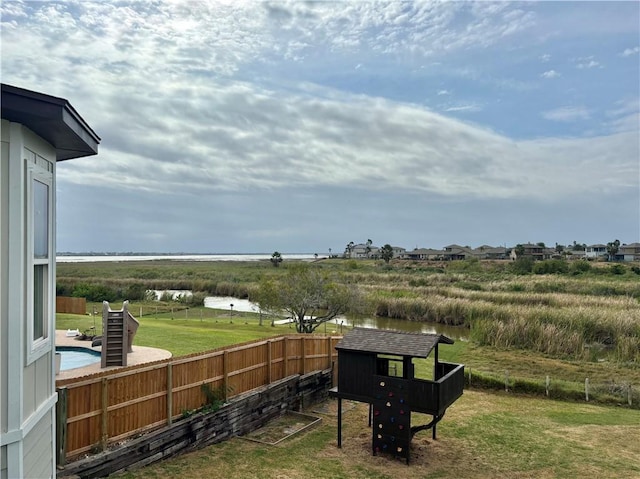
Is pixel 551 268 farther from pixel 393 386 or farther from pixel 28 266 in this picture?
pixel 28 266

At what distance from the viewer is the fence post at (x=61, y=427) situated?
7.26 meters

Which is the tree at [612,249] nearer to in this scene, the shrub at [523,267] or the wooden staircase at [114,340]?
the shrub at [523,267]

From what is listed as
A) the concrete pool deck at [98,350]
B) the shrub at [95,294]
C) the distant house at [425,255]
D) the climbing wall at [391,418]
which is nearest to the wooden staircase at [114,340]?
the concrete pool deck at [98,350]

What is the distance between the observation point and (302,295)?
25047 mm

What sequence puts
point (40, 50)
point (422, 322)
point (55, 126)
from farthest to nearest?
1. point (422, 322)
2. point (40, 50)
3. point (55, 126)

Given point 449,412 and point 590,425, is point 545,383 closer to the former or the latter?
point 590,425

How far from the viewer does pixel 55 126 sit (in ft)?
15.0

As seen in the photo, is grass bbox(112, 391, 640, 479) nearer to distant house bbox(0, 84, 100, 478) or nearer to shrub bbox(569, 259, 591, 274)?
distant house bbox(0, 84, 100, 478)

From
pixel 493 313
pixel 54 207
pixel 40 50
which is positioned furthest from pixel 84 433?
pixel 493 313

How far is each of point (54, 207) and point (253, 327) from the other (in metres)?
21.6

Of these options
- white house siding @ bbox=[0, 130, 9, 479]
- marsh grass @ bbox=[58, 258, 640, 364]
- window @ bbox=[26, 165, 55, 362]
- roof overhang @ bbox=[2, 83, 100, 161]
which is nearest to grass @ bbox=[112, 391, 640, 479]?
window @ bbox=[26, 165, 55, 362]

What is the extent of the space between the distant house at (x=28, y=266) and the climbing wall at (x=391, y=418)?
7029 millimetres

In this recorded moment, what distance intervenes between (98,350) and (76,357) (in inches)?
28.4

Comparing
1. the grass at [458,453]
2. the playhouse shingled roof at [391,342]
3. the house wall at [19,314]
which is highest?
the house wall at [19,314]
